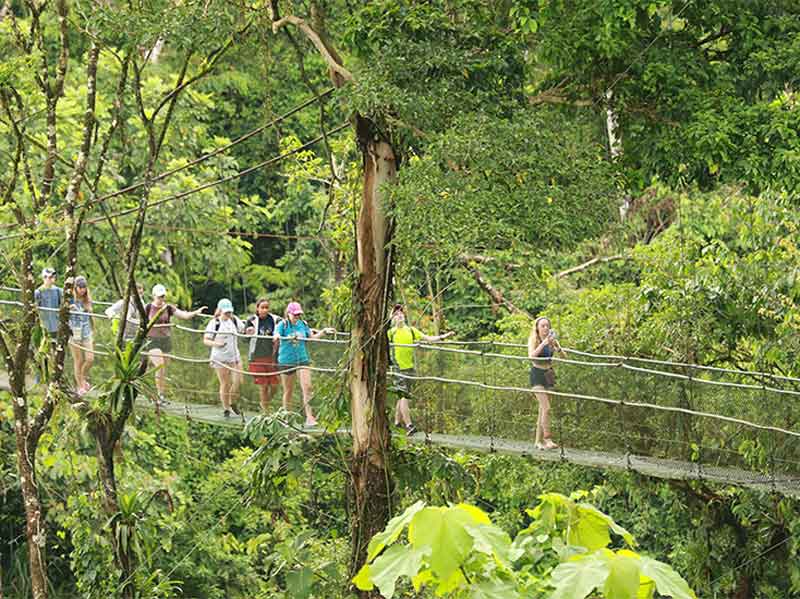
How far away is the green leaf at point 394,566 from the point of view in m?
2.43

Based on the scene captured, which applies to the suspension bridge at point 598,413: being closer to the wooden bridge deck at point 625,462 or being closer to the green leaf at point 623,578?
the wooden bridge deck at point 625,462

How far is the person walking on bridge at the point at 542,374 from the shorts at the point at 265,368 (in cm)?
170

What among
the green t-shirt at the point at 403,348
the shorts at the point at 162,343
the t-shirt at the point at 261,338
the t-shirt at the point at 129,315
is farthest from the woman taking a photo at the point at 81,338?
the green t-shirt at the point at 403,348

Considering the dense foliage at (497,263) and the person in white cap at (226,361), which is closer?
the dense foliage at (497,263)

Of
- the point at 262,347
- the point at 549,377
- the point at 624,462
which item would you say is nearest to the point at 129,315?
the point at 262,347

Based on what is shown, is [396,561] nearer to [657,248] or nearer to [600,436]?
[600,436]

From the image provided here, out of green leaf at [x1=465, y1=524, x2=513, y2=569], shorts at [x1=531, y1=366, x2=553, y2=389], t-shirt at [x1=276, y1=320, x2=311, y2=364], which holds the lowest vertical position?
shorts at [x1=531, y1=366, x2=553, y2=389]

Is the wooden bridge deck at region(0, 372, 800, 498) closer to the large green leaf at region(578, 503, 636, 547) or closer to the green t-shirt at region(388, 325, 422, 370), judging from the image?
the green t-shirt at region(388, 325, 422, 370)

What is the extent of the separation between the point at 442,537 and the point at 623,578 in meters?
0.33

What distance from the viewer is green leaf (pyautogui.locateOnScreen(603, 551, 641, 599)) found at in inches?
89.0

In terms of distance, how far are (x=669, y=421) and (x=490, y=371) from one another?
121 centimetres

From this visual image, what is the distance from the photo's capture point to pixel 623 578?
7.43ft

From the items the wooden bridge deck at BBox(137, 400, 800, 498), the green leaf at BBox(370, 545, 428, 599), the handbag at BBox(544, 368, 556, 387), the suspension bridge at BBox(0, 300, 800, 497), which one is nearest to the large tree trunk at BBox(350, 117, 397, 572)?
the wooden bridge deck at BBox(137, 400, 800, 498)

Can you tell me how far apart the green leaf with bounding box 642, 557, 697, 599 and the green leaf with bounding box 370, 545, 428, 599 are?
385 millimetres
